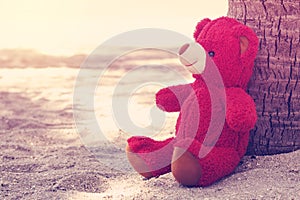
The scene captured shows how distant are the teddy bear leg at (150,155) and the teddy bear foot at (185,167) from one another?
227 millimetres

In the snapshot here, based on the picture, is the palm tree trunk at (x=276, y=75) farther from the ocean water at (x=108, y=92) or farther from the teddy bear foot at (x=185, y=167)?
the ocean water at (x=108, y=92)

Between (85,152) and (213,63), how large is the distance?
1464 millimetres

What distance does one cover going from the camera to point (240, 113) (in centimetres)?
261

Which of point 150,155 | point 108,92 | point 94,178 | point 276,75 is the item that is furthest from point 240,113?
point 108,92

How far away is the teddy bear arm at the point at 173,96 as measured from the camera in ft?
9.78

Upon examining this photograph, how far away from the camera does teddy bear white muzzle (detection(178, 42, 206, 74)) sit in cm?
276

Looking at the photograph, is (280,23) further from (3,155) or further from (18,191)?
(3,155)

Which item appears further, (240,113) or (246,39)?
(246,39)

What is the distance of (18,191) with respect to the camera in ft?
9.50

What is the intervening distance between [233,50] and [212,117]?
0.37 meters

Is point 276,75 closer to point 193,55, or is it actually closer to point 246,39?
point 246,39

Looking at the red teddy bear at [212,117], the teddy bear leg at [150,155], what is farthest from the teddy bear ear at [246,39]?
the teddy bear leg at [150,155]

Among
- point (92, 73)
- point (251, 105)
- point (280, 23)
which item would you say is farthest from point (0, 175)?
point (92, 73)

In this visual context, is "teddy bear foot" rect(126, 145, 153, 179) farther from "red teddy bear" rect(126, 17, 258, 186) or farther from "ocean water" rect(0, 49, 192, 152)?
"ocean water" rect(0, 49, 192, 152)
